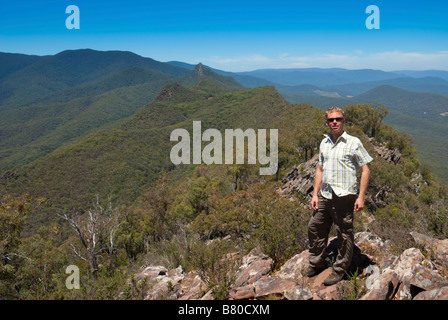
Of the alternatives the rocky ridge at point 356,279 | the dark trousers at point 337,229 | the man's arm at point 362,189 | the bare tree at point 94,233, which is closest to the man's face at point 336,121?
the man's arm at point 362,189

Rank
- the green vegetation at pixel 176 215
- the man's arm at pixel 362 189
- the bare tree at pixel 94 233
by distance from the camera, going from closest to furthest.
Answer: the man's arm at pixel 362 189 < the green vegetation at pixel 176 215 < the bare tree at pixel 94 233

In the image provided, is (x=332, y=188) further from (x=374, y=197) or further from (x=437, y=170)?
(x=437, y=170)

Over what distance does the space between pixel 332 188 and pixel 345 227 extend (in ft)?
2.53

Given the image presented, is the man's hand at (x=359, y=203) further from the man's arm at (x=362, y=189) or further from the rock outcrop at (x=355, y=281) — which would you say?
the rock outcrop at (x=355, y=281)

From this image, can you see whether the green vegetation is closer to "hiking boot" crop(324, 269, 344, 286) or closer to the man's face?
"hiking boot" crop(324, 269, 344, 286)

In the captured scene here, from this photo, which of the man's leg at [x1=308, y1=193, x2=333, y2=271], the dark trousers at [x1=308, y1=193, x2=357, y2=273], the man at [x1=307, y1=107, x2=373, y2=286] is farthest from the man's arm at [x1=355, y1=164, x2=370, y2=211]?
the man's leg at [x1=308, y1=193, x2=333, y2=271]

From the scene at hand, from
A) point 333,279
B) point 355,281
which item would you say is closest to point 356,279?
point 355,281

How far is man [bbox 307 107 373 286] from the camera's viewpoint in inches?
175

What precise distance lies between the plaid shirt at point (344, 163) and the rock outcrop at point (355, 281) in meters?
1.43

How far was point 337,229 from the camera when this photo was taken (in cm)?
475

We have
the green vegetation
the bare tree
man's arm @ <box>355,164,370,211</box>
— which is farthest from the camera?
the bare tree

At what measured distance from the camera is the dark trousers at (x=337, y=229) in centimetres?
451

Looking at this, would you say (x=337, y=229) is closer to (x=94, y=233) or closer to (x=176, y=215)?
(x=94, y=233)

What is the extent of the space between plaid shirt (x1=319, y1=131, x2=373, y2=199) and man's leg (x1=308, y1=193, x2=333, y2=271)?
14.4 inches
